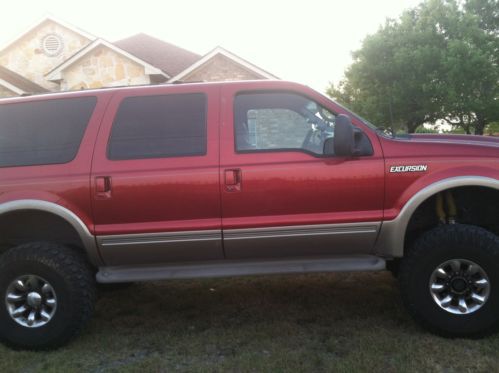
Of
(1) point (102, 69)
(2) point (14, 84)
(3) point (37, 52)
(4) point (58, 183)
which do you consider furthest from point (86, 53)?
(4) point (58, 183)

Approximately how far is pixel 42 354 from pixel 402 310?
299 cm

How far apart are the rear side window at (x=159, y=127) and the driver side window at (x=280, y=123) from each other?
1.02 ft

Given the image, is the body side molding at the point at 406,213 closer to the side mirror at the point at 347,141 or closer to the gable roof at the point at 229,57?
the side mirror at the point at 347,141

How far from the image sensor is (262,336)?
135 inches

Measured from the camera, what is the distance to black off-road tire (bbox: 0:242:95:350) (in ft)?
10.9

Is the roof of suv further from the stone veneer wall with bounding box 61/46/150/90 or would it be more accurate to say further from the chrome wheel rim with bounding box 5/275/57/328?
the stone veneer wall with bounding box 61/46/150/90

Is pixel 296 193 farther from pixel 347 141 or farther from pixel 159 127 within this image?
pixel 159 127

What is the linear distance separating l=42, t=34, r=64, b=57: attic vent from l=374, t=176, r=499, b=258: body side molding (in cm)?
2076

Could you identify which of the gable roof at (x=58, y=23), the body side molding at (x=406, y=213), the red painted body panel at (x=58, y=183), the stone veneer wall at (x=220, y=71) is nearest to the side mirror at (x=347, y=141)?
the body side molding at (x=406, y=213)

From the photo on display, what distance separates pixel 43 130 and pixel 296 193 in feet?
6.87

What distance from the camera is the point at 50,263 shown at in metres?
3.31

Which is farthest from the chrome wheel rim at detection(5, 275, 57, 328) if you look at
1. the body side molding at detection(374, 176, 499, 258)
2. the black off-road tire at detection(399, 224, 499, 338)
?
the black off-road tire at detection(399, 224, 499, 338)

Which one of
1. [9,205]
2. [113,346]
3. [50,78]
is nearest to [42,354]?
[113,346]

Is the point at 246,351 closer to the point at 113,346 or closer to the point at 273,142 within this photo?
the point at 113,346
